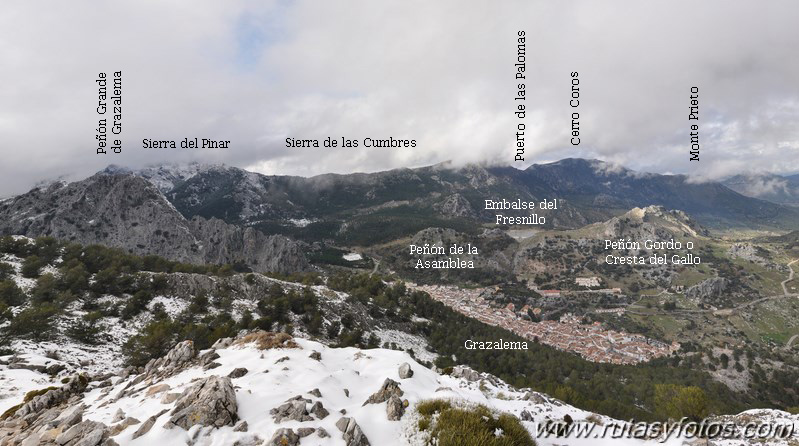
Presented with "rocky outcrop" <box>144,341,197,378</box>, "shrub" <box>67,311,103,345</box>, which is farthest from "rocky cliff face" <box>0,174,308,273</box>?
"rocky outcrop" <box>144,341,197,378</box>

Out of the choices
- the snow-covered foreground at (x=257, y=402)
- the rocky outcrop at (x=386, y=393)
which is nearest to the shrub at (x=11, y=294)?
the snow-covered foreground at (x=257, y=402)

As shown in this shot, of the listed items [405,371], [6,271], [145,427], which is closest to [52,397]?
[145,427]

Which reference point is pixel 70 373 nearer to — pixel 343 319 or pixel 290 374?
pixel 290 374

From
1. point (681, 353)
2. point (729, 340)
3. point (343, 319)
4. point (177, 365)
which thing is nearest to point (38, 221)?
point (343, 319)

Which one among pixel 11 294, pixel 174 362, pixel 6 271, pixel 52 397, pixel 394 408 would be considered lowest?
pixel 52 397

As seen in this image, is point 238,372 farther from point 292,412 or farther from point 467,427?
point 467,427

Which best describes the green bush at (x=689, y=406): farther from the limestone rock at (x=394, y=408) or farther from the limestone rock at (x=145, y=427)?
the limestone rock at (x=145, y=427)

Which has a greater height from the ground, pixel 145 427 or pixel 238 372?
pixel 145 427
